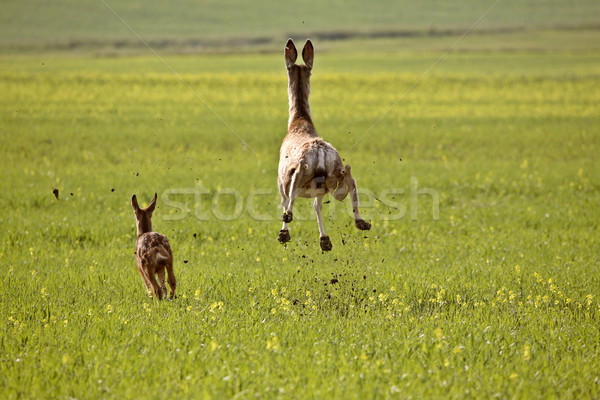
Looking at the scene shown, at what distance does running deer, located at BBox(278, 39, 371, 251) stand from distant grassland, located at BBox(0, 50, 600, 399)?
1.41 metres

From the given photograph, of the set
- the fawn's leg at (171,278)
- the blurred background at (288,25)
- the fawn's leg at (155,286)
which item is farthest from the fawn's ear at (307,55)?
the blurred background at (288,25)

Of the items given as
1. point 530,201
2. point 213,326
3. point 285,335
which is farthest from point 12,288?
point 530,201

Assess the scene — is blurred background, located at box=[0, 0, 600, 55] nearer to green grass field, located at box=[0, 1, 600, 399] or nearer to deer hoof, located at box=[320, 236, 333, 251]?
green grass field, located at box=[0, 1, 600, 399]

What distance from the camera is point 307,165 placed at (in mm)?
7457

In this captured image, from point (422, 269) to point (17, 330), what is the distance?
6.22 meters

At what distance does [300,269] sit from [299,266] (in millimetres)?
275

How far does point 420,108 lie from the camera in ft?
130

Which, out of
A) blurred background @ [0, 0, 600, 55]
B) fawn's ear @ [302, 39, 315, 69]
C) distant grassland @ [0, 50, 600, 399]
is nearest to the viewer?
distant grassland @ [0, 50, 600, 399]

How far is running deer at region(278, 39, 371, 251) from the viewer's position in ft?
24.5

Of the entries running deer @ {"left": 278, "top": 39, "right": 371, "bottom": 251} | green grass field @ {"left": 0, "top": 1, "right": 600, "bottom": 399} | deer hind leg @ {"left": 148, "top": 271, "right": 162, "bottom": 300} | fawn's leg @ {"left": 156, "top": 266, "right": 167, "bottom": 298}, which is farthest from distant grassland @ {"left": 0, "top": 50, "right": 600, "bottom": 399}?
running deer @ {"left": 278, "top": 39, "right": 371, "bottom": 251}

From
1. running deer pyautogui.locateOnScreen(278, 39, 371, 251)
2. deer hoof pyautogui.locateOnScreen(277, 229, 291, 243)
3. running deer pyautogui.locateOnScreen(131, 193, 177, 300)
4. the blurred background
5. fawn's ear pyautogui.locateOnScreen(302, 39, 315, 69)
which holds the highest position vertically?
the blurred background

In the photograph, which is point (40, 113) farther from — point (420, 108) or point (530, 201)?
point (530, 201)

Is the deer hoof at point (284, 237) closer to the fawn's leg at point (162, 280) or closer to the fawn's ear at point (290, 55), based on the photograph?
the fawn's ear at point (290, 55)

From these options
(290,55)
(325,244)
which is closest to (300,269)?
(325,244)
